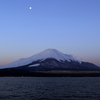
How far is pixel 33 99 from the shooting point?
31.6m

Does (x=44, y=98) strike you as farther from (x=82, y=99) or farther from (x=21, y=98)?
(x=82, y=99)

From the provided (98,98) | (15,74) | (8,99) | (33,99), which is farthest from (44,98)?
(15,74)

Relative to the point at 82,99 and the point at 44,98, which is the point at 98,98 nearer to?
the point at 82,99

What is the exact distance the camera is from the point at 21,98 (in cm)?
3259

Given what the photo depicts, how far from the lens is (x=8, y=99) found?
31.6 m

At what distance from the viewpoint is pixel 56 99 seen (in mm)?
31875

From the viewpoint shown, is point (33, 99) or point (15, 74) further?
point (15, 74)

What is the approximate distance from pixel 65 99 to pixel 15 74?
458 feet

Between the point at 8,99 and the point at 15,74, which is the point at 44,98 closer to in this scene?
the point at 8,99

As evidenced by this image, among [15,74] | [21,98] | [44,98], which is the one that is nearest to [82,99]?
[44,98]

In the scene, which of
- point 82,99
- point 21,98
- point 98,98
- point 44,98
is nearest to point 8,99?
point 21,98

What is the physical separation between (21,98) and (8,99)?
6.56 ft

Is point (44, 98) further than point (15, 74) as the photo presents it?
No

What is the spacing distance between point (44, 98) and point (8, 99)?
5243 millimetres
